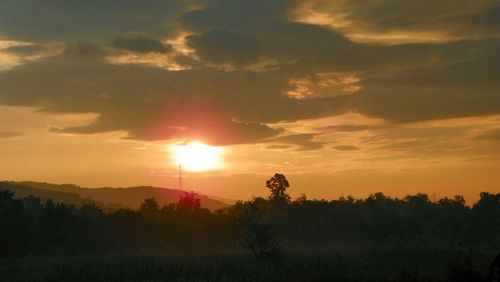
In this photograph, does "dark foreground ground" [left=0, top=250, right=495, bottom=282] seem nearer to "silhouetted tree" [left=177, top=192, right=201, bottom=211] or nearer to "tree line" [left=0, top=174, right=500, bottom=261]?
"tree line" [left=0, top=174, right=500, bottom=261]

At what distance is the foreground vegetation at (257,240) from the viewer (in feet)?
117

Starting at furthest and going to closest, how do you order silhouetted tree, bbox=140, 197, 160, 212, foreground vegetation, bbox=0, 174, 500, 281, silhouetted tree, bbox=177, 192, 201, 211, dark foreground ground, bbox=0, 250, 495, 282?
silhouetted tree, bbox=177, 192, 201, 211 → silhouetted tree, bbox=140, 197, 160, 212 → foreground vegetation, bbox=0, 174, 500, 281 → dark foreground ground, bbox=0, 250, 495, 282

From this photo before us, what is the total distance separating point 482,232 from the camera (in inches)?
3228

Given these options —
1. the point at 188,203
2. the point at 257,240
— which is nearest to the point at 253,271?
the point at 257,240

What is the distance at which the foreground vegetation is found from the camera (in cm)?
3578

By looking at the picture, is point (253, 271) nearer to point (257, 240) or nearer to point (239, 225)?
point (257, 240)

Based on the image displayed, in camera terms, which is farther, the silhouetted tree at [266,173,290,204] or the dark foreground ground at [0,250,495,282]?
the silhouetted tree at [266,173,290,204]

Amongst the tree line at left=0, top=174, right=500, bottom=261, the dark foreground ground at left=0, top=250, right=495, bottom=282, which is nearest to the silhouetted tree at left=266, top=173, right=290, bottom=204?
the tree line at left=0, top=174, right=500, bottom=261

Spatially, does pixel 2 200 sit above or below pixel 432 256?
above

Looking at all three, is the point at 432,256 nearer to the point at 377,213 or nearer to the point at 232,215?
the point at 232,215

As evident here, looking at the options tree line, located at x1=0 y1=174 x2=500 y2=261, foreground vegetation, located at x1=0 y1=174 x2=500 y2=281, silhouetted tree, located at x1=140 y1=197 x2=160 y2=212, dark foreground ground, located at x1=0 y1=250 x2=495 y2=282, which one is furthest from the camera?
silhouetted tree, located at x1=140 y1=197 x2=160 y2=212

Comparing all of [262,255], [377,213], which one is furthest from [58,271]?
[377,213]

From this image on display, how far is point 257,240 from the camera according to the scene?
42.8m

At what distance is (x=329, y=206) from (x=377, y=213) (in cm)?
700
